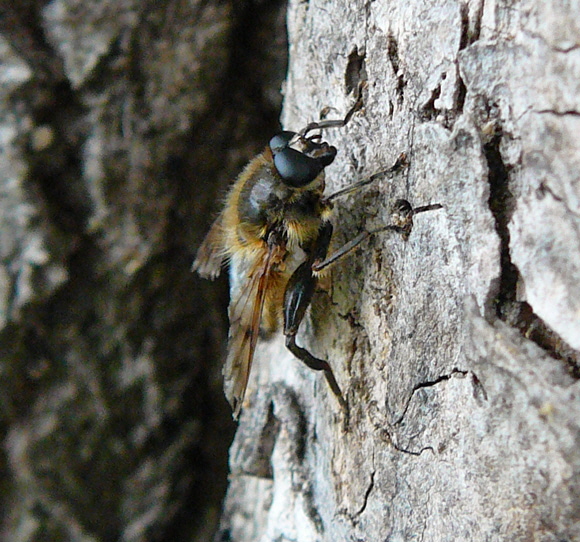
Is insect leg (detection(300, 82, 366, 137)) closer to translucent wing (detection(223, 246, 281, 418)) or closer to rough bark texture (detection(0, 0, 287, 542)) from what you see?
translucent wing (detection(223, 246, 281, 418))

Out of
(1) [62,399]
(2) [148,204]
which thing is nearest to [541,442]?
(2) [148,204]

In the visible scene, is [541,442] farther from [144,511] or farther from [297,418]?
[144,511]

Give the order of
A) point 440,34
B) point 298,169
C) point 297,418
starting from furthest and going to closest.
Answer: point 297,418 < point 298,169 < point 440,34

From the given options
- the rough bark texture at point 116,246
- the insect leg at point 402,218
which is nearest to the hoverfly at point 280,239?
the insect leg at point 402,218

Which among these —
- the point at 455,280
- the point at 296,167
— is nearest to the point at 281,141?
the point at 296,167

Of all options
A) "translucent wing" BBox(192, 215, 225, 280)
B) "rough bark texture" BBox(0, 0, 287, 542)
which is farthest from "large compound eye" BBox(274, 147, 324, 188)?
"rough bark texture" BBox(0, 0, 287, 542)

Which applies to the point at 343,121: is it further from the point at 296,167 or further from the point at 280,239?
the point at 280,239
